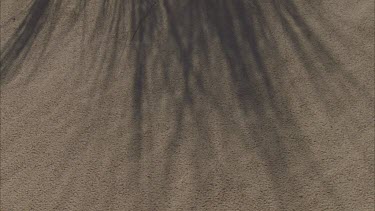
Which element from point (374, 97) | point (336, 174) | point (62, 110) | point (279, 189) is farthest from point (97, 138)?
point (374, 97)

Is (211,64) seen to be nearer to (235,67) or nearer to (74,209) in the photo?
(235,67)

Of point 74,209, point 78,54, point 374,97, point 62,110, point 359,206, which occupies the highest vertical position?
point 78,54

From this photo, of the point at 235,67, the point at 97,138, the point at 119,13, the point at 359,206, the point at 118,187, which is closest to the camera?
the point at 359,206

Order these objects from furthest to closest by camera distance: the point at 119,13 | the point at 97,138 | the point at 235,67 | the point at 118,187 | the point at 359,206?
the point at 119,13
the point at 235,67
the point at 97,138
the point at 118,187
the point at 359,206

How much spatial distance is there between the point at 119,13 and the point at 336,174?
3266 mm

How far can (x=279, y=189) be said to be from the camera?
161 inches

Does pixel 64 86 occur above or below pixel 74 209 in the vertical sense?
above

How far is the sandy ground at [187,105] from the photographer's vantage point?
13.7ft

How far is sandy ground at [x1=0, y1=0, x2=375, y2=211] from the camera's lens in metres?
4.16

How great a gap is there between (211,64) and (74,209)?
221cm

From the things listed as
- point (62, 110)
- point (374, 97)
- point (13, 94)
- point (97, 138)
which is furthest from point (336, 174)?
point (13, 94)

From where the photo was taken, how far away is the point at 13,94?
16.1 feet

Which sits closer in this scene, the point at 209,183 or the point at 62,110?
the point at 209,183

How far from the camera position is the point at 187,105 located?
4.63 m
